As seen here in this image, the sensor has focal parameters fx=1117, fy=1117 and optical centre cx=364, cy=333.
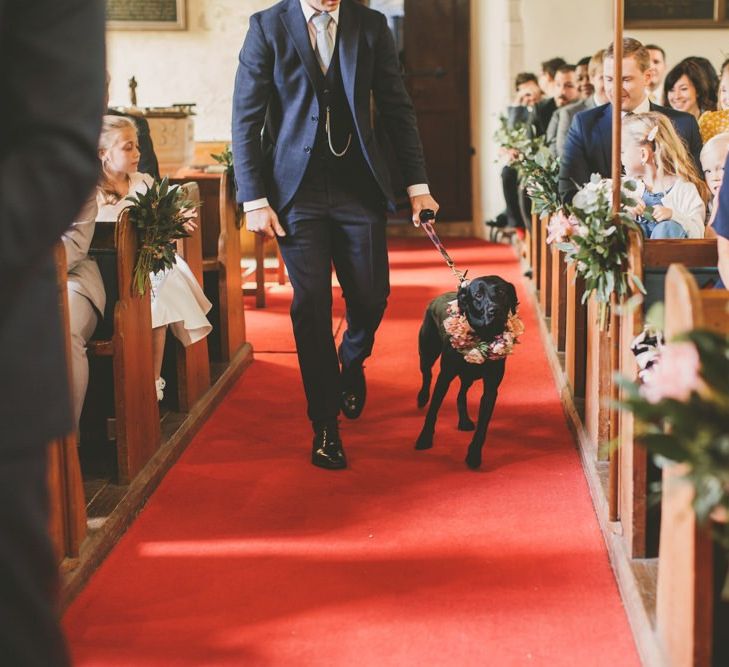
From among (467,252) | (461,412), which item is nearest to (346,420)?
(461,412)

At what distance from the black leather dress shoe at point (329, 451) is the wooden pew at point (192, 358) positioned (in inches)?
30.9

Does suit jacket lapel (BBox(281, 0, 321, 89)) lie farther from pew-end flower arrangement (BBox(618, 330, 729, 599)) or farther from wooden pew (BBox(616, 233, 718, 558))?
pew-end flower arrangement (BBox(618, 330, 729, 599))

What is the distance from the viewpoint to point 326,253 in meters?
3.94

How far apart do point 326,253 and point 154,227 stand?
602 mm

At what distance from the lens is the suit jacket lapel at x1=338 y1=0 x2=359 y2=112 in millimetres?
3836

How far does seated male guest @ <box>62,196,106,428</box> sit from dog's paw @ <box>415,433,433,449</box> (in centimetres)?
126

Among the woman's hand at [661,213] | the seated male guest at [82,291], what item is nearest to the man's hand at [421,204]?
the woman's hand at [661,213]

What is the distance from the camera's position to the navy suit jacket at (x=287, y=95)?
3.84 meters

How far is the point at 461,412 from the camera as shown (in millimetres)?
4488

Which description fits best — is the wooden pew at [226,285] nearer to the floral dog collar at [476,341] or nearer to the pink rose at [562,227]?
the floral dog collar at [476,341]

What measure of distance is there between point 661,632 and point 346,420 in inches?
93.5

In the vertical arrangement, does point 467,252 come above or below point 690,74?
below

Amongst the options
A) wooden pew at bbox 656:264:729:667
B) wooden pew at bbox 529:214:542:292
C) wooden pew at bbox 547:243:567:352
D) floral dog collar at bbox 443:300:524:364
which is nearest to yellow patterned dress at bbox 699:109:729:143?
wooden pew at bbox 547:243:567:352

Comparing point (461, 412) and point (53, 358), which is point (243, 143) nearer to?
point (461, 412)
